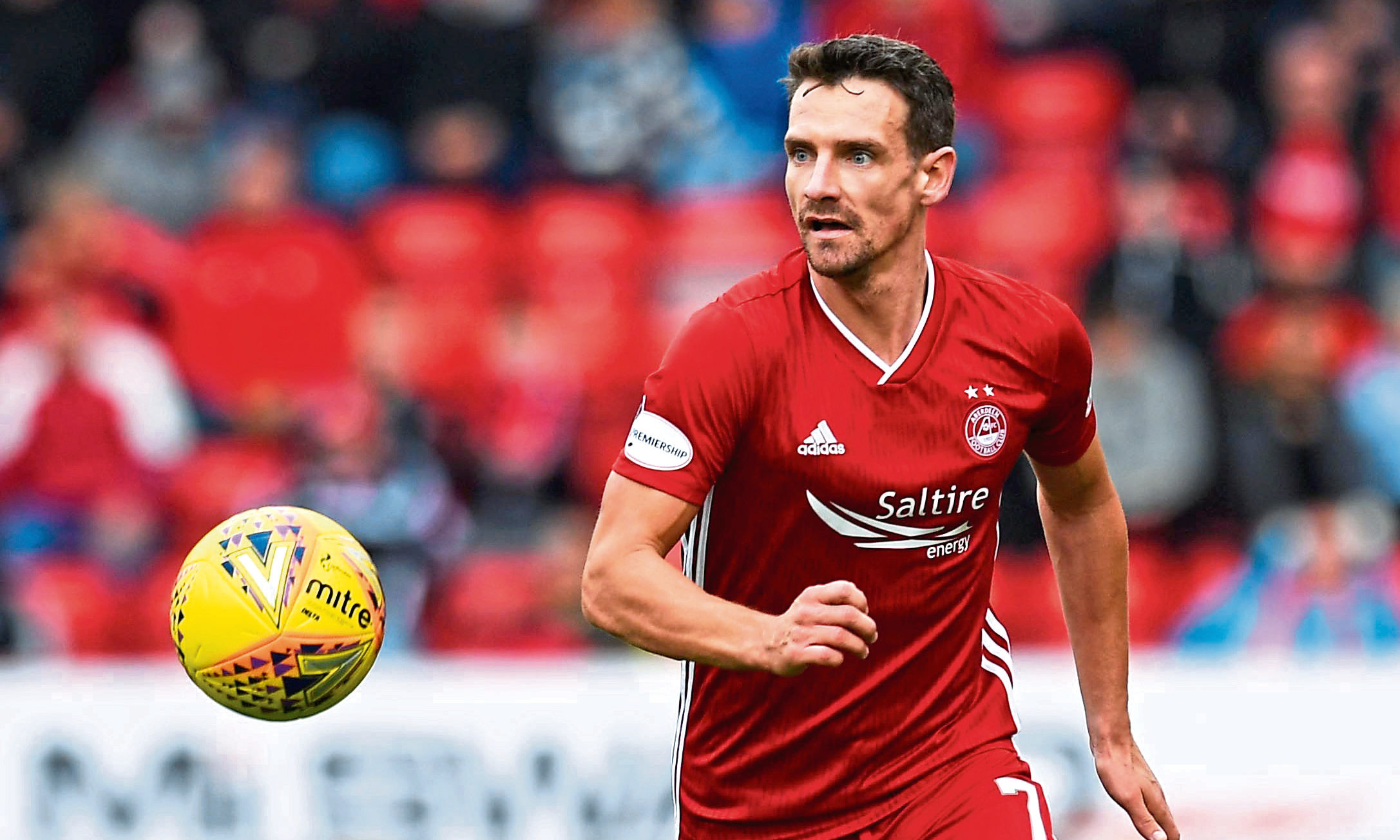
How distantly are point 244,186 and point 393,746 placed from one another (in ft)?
13.6

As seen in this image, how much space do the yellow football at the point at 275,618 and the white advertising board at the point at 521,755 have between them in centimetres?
334

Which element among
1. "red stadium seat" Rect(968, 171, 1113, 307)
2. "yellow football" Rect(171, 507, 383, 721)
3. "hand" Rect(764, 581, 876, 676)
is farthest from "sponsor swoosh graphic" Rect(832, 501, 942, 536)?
"red stadium seat" Rect(968, 171, 1113, 307)

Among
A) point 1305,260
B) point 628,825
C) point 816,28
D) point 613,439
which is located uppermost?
point 816,28

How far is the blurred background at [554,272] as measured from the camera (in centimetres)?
981

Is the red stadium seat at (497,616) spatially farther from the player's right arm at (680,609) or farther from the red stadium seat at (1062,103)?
the player's right arm at (680,609)

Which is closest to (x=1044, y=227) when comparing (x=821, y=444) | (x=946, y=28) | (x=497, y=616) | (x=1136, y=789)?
(x=946, y=28)

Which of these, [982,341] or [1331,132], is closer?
[982,341]

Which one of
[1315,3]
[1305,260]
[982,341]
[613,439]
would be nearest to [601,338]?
[613,439]

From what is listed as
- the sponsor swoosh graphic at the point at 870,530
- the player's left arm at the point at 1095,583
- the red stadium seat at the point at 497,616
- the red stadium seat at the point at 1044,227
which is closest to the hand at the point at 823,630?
the sponsor swoosh graphic at the point at 870,530

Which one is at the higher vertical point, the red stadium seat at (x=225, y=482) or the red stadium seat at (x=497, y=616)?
the red stadium seat at (x=225, y=482)

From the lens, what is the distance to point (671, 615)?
4.04 metres

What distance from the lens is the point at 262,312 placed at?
35.3 feet

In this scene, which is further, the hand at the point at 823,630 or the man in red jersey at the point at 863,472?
the man in red jersey at the point at 863,472

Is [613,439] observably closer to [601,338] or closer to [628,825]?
[601,338]
